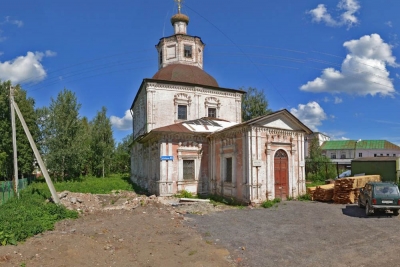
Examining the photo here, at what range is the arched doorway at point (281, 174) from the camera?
632 inches

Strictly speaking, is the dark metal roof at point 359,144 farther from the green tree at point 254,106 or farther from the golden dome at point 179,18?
the golden dome at point 179,18

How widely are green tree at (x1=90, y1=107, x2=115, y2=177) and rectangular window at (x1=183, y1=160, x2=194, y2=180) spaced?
21.5 metres

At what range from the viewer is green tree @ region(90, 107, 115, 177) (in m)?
37.6

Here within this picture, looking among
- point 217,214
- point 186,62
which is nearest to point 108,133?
point 186,62

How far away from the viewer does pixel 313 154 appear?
36562mm

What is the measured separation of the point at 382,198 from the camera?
11.7 metres

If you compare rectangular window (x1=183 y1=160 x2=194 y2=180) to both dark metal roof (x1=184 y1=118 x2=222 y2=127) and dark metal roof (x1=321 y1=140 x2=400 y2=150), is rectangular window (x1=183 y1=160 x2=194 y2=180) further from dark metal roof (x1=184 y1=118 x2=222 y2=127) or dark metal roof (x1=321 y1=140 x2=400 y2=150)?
dark metal roof (x1=321 y1=140 x2=400 y2=150)

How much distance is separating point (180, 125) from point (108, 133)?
2187cm

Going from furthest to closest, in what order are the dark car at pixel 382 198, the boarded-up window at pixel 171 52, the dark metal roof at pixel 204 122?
1. the boarded-up window at pixel 171 52
2. the dark metal roof at pixel 204 122
3. the dark car at pixel 382 198

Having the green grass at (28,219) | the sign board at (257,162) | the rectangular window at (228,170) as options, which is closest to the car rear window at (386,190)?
the sign board at (257,162)

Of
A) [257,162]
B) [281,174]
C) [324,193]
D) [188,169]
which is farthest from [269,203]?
[188,169]

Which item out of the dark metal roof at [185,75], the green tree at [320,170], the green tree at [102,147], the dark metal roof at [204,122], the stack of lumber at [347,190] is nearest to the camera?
the stack of lumber at [347,190]

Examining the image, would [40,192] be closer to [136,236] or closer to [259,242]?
[136,236]

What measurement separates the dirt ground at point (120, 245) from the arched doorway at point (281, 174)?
5854mm
